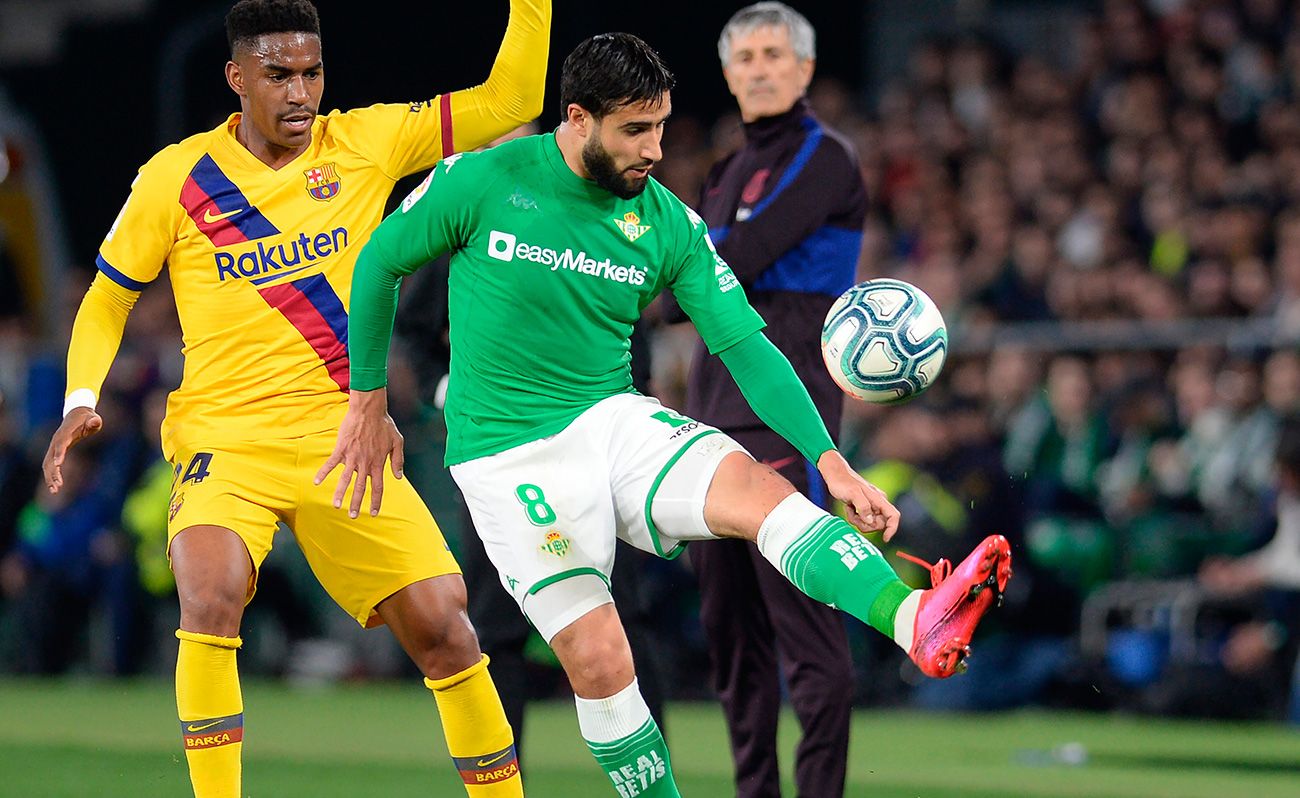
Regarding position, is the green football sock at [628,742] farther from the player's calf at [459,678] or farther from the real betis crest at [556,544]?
the player's calf at [459,678]

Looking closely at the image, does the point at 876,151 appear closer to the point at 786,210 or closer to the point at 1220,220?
the point at 1220,220

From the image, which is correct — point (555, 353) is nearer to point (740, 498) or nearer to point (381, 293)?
point (381, 293)

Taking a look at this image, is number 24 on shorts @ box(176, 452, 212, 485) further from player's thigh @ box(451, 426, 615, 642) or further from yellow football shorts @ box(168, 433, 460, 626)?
player's thigh @ box(451, 426, 615, 642)

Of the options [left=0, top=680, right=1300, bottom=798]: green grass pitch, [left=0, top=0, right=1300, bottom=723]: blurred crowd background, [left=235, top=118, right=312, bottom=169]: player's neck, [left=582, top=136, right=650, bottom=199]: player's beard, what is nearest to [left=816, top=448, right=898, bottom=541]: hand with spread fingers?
[left=582, top=136, right=650, bottom=199]: player's beard

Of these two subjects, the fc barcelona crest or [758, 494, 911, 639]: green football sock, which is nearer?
[758, 494, 911, 639]: green football sock

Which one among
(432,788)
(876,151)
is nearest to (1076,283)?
(876,151)

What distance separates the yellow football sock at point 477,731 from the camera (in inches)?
230

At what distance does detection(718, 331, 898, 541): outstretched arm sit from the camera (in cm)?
524

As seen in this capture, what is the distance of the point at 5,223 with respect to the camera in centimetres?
1834

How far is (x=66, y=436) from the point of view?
18.7 feet

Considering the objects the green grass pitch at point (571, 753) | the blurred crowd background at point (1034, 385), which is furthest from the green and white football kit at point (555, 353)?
the blurred crowd background at point (1034, 385)

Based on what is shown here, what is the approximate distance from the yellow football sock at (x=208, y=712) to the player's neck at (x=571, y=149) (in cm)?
167

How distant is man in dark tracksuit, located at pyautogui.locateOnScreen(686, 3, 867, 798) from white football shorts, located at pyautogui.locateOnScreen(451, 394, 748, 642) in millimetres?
998

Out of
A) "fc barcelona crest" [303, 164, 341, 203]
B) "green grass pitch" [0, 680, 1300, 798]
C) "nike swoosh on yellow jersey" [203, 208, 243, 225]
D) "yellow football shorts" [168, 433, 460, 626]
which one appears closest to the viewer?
"yellow football shorts" [168, 433, 460, 626]
